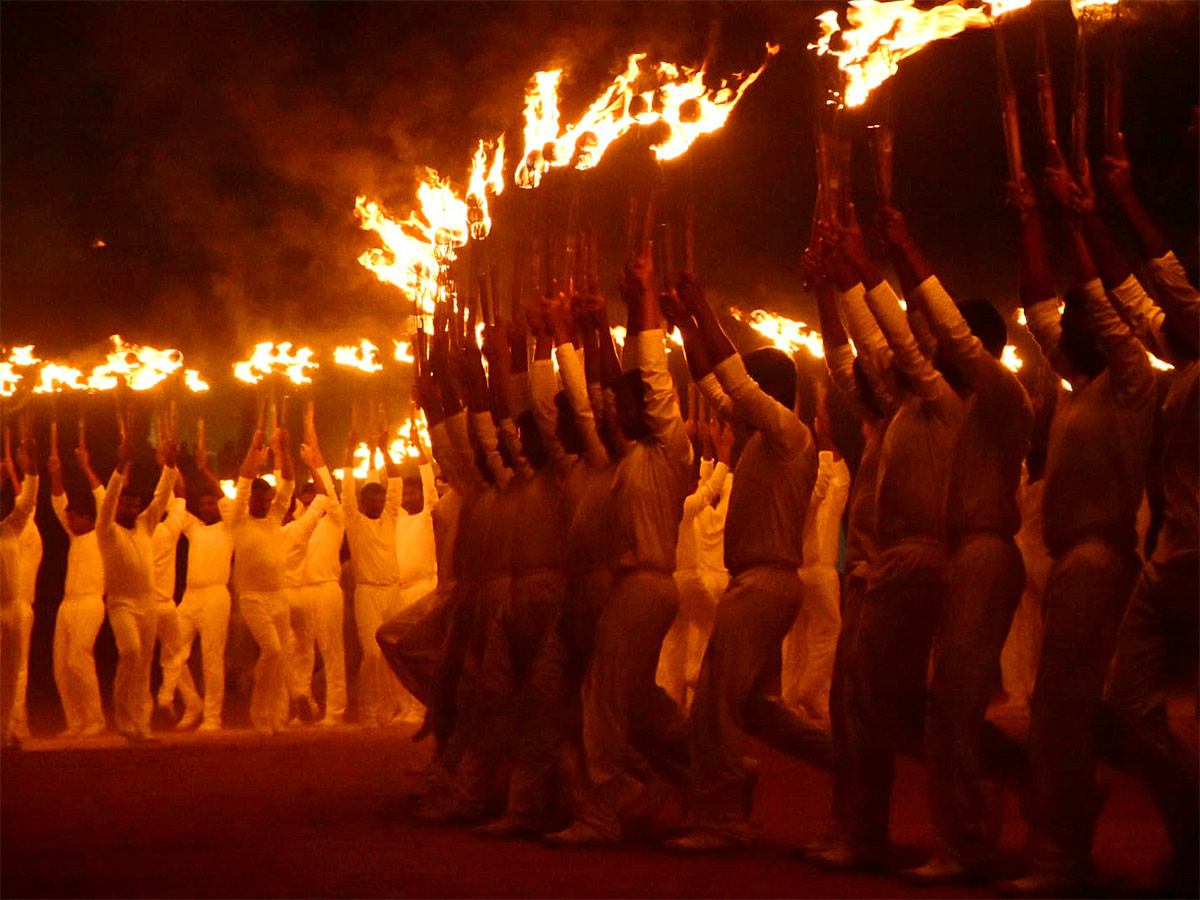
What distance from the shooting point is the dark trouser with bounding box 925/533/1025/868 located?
21.2 ft

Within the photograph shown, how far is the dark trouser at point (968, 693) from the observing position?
6.45 m

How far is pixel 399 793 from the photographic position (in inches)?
401

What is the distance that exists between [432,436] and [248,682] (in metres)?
9.45

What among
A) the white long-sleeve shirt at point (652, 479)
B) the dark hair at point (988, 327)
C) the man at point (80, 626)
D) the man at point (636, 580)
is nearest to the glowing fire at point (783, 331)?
the man at point (636, 580)

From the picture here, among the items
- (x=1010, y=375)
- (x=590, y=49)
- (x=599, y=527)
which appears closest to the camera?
(x=1010, y=375)

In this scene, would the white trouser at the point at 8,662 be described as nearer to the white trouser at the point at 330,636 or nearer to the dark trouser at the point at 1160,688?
the white trouser at the point at 330,636

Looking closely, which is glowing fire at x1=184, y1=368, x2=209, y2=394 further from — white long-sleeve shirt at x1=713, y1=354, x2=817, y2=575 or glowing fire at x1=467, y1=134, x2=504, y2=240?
white long-sleeve shirt at x1=713, y1=354, x2=817, y2=575

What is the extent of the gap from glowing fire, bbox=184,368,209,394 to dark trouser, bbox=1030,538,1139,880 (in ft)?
51.5

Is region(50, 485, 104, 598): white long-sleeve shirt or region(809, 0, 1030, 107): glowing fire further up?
region(809, 0, 1030, 107): glowing fire

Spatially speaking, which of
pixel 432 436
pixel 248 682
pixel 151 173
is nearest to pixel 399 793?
pixel 432 436

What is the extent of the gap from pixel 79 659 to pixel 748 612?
33.3 feet

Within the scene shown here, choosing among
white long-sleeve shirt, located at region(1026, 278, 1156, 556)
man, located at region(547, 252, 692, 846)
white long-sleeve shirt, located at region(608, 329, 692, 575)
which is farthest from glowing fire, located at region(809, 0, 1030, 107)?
white long-sleeve shirt, located at region(1026, 278, 1156, 556)

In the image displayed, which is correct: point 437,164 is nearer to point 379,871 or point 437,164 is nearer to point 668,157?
point 668,157

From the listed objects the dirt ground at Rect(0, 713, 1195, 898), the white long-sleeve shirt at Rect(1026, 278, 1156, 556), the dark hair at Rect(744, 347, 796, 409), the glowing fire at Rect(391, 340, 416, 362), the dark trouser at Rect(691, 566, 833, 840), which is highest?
the glowing fire at Rect(391, 340, 416, 362)
